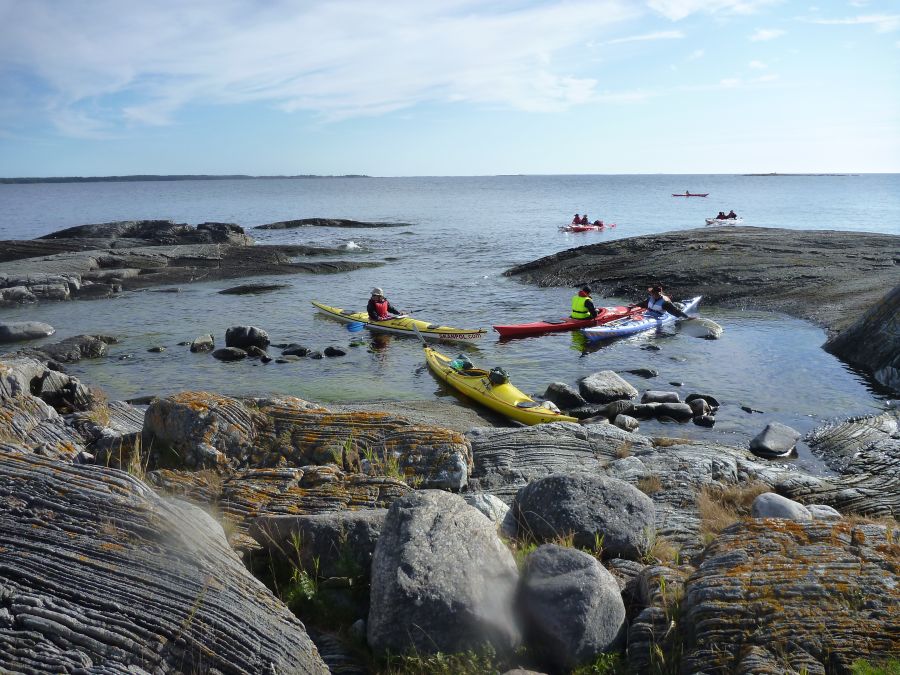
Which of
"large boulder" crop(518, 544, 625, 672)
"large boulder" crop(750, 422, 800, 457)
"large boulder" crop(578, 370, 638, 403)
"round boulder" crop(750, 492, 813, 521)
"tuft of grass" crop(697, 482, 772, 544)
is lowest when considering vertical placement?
"large boulder" crop(750, 422, 800, 457)

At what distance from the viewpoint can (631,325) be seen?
23219 mm

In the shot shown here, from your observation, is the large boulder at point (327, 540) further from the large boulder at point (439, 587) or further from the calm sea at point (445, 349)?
the calm sea at point (445, 349)

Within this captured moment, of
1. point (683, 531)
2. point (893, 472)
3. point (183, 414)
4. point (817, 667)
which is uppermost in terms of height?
point (183, 414)

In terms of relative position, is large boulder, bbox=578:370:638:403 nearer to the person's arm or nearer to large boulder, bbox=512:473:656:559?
the person's arm

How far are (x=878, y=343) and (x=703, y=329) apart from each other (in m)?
5.48

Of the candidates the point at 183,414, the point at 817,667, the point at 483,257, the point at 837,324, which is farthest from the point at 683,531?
the point at 483,257

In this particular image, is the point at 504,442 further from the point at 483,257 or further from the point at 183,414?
the point at 483,257

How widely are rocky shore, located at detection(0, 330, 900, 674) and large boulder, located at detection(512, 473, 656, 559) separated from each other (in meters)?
0.02

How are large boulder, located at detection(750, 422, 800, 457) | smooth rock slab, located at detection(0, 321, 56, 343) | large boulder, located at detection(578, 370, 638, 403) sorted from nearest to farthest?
large boulder, located at detection(750, 422, 800, 457) → large boulder, located at detection(578, 370, 638, 403) → smooth rock slab, located at detection(0, 321, 56, 343)

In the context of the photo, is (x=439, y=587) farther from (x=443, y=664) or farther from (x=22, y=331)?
(x=22, y=331)

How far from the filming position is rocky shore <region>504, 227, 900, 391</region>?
18703 millimetres

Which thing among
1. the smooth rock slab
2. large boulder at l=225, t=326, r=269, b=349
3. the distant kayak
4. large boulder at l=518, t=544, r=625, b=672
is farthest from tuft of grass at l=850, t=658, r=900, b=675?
the distant kayak

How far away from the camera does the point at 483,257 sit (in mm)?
45875

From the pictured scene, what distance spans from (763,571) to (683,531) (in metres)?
2.63
